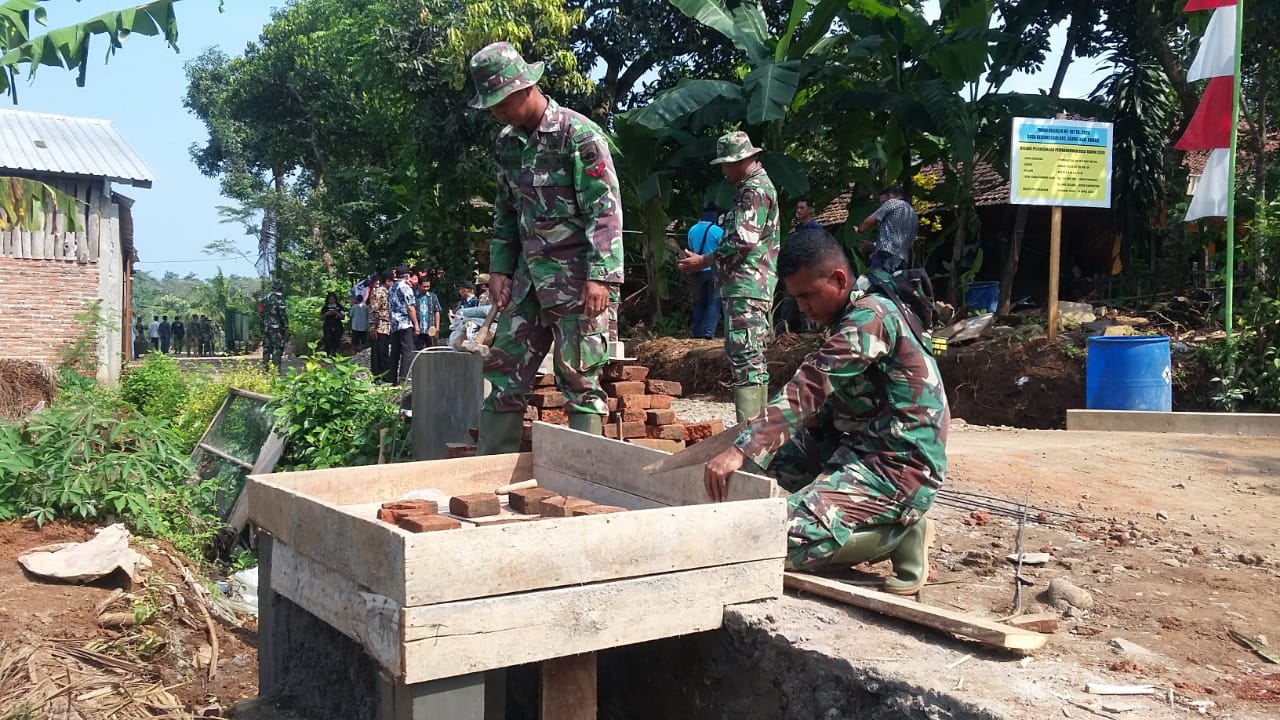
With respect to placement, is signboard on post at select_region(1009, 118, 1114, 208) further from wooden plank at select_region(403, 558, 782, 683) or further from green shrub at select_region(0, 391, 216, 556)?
green shrub at select_region(0, 391, 216, 556)

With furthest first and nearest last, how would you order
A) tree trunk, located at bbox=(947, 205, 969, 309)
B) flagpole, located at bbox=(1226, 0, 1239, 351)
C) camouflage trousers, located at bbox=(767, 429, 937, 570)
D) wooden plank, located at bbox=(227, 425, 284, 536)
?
tree trunk, located at bbox=(947, 205, 969, 309) → flagpole, located at bbox=(1226, 0, 1239, 351) → wooden plank, located at bbox=(227, 425, 284, 536) → camouflage trousers, located at bbox=(767, 429, 937, 570)

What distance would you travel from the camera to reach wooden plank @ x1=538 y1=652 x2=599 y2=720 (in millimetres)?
2842

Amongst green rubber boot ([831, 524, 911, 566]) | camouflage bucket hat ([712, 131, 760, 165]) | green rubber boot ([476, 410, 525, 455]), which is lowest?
green rubber boot ([831, 524, 911, 566])

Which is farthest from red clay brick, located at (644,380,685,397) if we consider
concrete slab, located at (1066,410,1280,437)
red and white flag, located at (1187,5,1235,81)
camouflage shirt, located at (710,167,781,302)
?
red and white flag, located at (1187,5,1235,81)

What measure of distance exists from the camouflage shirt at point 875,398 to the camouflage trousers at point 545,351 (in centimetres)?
136

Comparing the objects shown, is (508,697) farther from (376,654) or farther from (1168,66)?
(1168,66)

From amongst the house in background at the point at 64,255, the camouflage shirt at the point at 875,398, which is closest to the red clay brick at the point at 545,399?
the camouflage shirt at the point at 875,398

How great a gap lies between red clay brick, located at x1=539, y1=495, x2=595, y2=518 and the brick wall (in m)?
13.0

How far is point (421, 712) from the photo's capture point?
8.34ft

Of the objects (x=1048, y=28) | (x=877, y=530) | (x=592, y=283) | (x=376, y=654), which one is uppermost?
(x=1048, y=28)

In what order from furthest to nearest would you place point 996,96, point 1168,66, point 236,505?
point 1168,66 → point 996,96 → point 236,505

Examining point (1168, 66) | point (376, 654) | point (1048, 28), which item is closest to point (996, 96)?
point (1168, 66)

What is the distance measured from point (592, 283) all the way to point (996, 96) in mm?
8107

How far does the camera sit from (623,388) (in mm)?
5430
